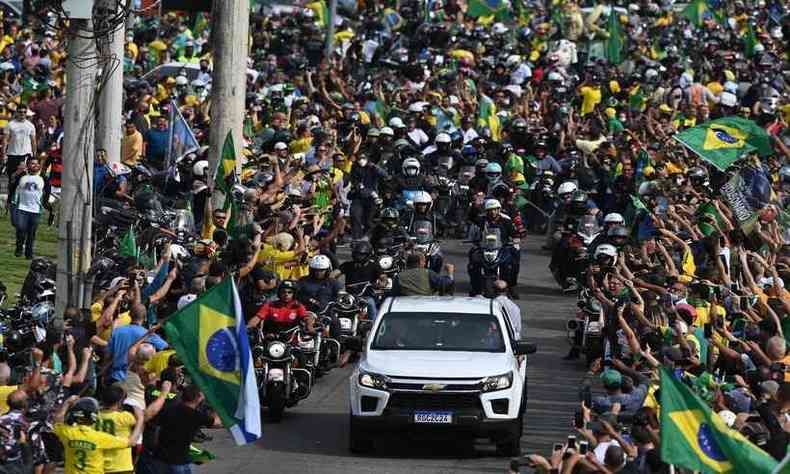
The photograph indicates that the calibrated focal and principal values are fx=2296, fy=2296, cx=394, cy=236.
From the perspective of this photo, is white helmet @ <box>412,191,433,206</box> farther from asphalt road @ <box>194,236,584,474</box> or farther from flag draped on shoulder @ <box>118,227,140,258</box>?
flag draped on shoulder @ <box>118,227,140,258</box>

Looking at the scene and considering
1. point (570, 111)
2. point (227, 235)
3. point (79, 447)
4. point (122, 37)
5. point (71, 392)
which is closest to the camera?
point (79, 447)

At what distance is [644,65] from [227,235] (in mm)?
24966

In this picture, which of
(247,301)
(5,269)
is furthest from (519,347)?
(5,269)

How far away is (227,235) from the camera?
88.4ft

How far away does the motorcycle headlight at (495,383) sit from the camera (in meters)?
21.9

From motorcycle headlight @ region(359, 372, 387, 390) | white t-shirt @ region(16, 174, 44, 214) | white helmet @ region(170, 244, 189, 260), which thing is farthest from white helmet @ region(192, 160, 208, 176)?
motorcycle headlight @ region(359, 372, 387, 390)

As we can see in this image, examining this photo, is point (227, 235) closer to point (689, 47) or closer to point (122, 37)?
point (122, 37)

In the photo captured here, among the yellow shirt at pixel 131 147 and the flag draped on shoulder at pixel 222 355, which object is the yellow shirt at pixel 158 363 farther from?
the yellow shirt at pixel 131 147

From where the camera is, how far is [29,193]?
3203cm

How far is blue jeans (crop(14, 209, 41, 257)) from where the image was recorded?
32.4 m

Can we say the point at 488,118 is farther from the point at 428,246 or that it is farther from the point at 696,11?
the point at 696,11

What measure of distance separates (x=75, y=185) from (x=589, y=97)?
75.3ft

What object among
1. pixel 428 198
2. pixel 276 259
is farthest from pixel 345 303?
pixel 428 198

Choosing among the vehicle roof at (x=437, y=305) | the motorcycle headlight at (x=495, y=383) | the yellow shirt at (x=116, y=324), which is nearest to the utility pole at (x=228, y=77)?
the vehicle roof at (x=437, y=305)
